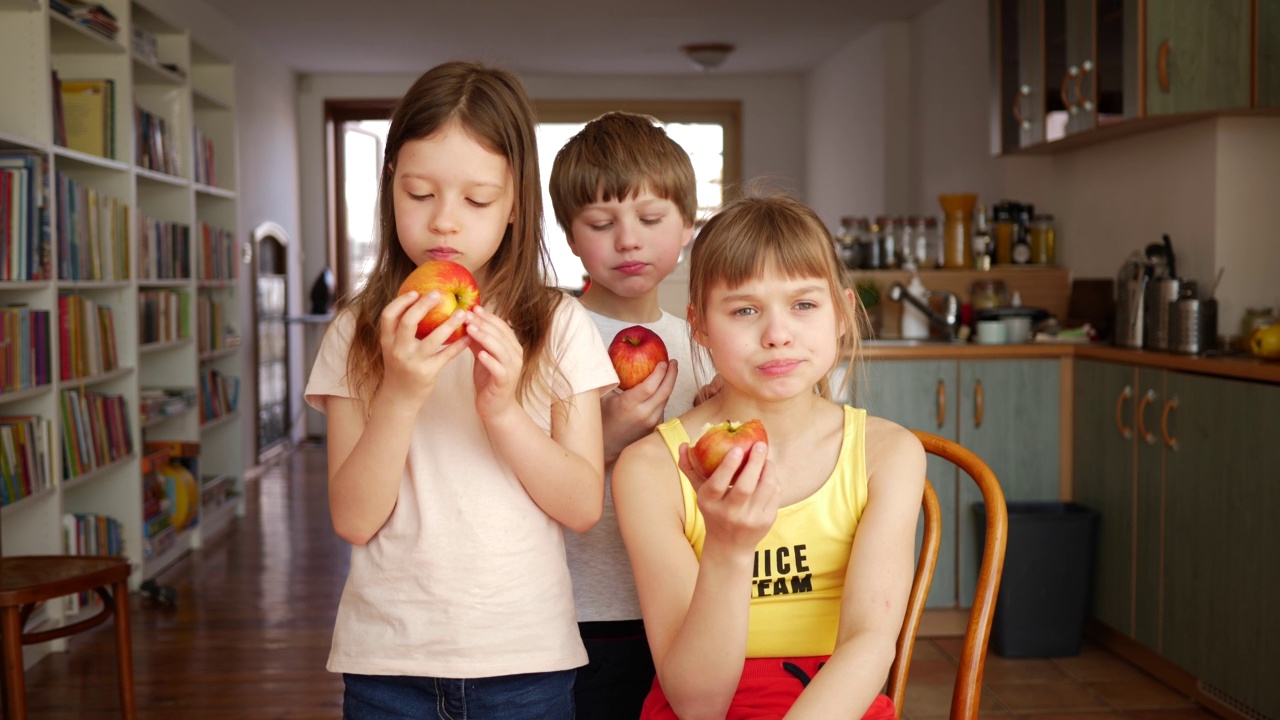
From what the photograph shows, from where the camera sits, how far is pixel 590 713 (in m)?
1.41

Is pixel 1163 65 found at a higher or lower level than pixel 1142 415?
higher

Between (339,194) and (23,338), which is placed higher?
(339,194)

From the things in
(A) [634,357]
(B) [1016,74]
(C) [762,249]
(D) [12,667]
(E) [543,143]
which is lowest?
(D) [12,667]

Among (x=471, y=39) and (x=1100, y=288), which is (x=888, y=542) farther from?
(x=471, y=39)

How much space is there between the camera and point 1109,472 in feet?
11.1

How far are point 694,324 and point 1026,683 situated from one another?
2416 mm

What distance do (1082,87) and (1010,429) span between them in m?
1.16

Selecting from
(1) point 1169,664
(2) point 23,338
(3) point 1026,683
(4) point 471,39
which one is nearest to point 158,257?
(2) point 23,338

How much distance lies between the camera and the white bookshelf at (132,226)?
11.6 ft

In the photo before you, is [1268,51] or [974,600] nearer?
[974,600]

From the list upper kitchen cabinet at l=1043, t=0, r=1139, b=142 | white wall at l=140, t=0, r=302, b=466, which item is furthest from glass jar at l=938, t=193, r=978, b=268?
white wall at l=140, t=0, r=302, b=466

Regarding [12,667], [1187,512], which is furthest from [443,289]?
[1187,512]

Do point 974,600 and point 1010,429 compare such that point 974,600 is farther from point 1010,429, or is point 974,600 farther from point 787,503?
point 1010,429

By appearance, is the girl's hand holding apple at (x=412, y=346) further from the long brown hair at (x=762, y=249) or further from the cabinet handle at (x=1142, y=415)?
the cabinet handle at (x=1142, y=415)
